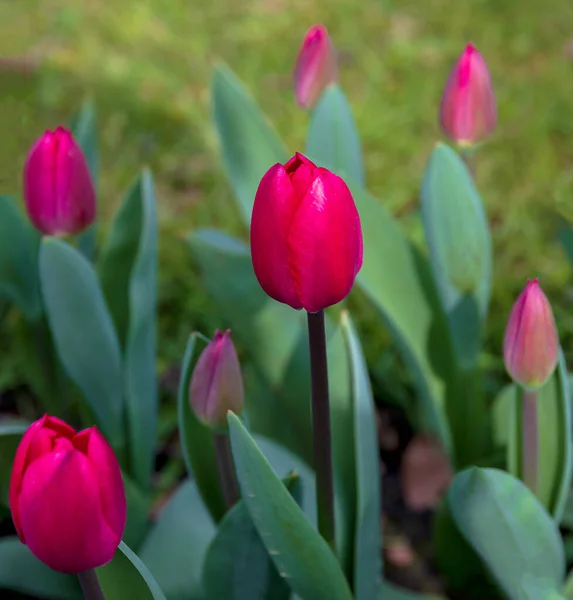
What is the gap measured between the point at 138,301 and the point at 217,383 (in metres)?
0.27

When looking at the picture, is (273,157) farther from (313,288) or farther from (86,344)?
(313,288)

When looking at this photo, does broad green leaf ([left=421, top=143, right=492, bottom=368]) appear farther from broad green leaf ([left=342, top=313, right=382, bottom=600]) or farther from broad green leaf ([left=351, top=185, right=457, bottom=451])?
broad green leaf ([left=342, top=313, right=382, bottom=600])

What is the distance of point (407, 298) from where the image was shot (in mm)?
897

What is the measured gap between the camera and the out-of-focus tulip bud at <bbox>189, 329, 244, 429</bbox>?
639 millimetres

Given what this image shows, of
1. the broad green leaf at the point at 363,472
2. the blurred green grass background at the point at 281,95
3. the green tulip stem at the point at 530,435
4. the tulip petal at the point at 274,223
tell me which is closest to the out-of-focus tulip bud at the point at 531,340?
the green tulip stem at the point at 530,435

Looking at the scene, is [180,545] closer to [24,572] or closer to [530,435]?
[24,572]

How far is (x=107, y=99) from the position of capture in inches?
83.9

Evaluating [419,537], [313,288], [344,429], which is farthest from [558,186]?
[313,288]

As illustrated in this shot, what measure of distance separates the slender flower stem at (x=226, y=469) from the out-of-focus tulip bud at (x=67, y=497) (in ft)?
0.59

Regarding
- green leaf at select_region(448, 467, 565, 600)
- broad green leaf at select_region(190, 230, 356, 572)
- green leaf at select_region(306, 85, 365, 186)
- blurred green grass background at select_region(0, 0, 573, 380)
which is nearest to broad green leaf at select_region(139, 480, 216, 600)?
broad green leaf at select_region(190, 230, 356, 572)

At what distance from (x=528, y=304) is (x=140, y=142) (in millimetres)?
1472

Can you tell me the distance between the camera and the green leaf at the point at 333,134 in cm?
93

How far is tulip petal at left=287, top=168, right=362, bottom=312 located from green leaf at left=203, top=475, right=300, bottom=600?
22cm

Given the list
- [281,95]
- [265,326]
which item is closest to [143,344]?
[265,326]
